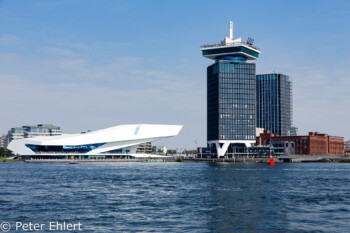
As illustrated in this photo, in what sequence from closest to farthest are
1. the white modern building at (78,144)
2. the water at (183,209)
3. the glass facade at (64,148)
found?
the water at (183,209), the white modern building at (78,144), the glass facade at (64,148)

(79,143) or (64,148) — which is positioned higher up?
(79,143)

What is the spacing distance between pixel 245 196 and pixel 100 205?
15133mm

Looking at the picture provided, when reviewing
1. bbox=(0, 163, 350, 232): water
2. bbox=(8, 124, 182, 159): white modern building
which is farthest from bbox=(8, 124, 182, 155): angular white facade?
bbox=(0, 163, 350, 232): water

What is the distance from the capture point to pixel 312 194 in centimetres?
4616

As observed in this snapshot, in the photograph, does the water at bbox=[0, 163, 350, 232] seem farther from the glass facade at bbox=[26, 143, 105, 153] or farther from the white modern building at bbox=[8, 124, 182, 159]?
the glass facade at bbox=[26, 143, 105, 153]

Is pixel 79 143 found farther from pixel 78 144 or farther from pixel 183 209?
pixel 183 209

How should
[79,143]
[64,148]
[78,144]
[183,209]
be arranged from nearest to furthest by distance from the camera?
[183,209] → [64,148] → [78,144] → [79,143]

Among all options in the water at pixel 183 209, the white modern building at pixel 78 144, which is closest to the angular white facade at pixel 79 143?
the white modern building at pixel 78 144

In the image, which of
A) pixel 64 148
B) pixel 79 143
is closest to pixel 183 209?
pixel 79 143

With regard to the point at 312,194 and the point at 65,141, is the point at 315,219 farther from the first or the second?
the point at 65,141

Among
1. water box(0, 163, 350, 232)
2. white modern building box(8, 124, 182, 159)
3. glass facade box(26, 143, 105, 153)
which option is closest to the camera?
water box(0, 163, 350, 232)

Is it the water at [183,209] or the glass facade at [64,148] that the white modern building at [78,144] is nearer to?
the glass facade at [64,148]

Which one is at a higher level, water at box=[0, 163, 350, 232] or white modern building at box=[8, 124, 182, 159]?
white modern building at box=[8, 124, 182, 159]

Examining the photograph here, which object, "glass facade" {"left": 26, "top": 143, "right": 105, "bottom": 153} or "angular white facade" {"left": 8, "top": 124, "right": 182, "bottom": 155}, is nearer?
"angular white facade" {"left": 8, "top": 124, "right": 182, "bottom": 155}
